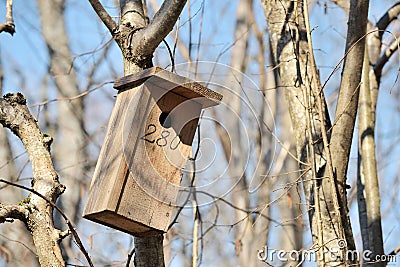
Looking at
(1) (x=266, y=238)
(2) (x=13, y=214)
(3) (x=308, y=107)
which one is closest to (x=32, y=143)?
(2) (x=13, y=214)

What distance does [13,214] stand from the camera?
202 centimetres

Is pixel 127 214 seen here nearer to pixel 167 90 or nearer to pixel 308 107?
pixel 167 90

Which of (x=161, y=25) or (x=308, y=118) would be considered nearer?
(x=161, y=25)

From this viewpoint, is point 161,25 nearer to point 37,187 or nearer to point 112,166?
point 112,166

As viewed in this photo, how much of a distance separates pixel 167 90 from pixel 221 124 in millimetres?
369

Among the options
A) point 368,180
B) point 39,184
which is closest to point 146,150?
point 39,184

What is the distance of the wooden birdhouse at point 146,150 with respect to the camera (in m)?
2.02

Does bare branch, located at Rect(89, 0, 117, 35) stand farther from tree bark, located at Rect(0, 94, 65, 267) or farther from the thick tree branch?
the thick tree branch

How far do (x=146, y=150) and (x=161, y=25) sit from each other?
0.44 meters

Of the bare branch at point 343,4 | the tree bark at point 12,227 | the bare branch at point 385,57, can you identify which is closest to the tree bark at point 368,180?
the bare branch at point 385,57

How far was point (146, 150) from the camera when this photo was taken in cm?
211

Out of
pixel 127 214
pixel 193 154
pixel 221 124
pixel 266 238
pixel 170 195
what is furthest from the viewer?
pixel 266 238

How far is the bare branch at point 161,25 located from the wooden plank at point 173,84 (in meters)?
0.15

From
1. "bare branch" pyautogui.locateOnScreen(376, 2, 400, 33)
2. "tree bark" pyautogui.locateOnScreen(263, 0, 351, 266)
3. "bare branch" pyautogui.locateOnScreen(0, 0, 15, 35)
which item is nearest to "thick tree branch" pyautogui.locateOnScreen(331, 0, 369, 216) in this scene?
"tree bark" pyautogui.locateOnScreen(263, 0, 351, 266)
